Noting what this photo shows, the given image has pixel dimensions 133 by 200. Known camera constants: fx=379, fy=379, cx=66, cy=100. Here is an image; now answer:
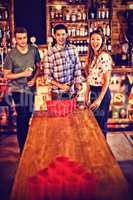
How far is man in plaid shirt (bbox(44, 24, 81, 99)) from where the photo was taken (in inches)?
211

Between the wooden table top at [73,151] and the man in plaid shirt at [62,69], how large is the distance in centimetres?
93

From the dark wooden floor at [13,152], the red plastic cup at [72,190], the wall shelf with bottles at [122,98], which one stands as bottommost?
the dark wooden floor at [13,152]

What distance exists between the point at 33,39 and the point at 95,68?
3139 millimetres

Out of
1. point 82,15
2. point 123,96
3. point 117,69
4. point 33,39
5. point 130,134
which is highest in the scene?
point 82,15

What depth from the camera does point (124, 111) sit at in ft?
25.5

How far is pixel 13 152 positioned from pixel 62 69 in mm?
1749

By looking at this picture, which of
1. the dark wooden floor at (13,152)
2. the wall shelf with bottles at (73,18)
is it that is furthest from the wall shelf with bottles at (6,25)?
the dark wooden floor at (13,152)

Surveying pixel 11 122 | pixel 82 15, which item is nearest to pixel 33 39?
pixel 82 15

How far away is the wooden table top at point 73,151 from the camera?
96.3 inches

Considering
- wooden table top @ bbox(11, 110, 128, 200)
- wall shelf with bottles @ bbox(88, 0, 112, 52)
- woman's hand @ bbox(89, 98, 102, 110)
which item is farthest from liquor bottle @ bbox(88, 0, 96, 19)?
wooden table top @ bbox(11, 110, 128, 200)

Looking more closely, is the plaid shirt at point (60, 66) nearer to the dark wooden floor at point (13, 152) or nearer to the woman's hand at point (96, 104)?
the woman's hand at point (96, 104)

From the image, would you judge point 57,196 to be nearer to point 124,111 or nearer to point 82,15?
point 124,111

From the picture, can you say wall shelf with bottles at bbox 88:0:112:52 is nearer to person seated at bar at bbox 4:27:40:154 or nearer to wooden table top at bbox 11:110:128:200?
person seated at bar at bbox 4:27:40:154

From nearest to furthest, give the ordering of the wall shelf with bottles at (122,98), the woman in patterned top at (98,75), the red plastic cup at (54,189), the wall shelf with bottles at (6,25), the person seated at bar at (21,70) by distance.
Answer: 1. the red plastic cup at (54,189)
2. the woman in patterned top at (98,75)
3. the person seated at bar at (21,70)
4. the wall shelf with bottles at (122,98)
5. the wall shelf with bottles at (6,25)
